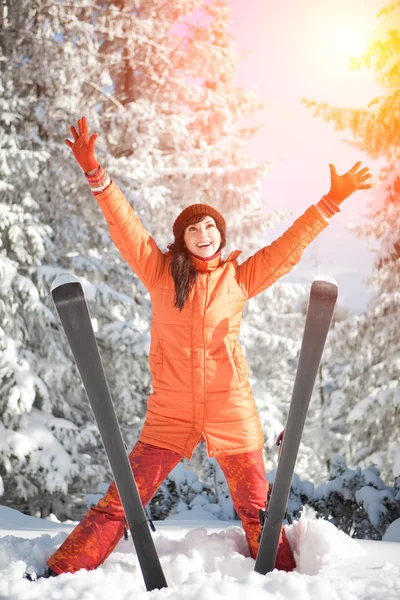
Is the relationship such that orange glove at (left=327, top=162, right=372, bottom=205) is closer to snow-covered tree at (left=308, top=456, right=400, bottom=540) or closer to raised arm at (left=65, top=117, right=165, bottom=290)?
raised arm at (left=65, top=117, right=165, bottom=290)

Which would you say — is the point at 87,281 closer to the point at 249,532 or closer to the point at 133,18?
the point at 133,18

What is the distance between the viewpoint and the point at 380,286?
9.83m

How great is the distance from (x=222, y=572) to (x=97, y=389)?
110 cm

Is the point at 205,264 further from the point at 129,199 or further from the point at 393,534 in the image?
the point at 129,199

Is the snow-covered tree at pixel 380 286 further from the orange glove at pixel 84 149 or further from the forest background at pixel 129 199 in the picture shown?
the orange glove at pixel 84 149

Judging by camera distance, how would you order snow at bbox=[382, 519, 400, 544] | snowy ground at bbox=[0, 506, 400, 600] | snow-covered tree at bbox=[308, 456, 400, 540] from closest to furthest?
snowy ground at bbox=[0, 506, 400, 600]
snow at bbox=[382, 519, 400, 544]
snow-covered tree at bbox=[308, 456, 400, 540]

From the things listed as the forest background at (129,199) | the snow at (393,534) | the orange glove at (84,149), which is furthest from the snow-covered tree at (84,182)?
the orange glove at (84,149)

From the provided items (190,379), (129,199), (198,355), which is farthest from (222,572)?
(129,199)

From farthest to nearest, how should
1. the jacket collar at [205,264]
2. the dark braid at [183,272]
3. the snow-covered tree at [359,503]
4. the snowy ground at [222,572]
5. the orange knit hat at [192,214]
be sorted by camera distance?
1. the snow-covered tree at [359,503]
2. the orange knit hat at [192,214]
3. the jacket collar at [205,264]
4. the dark braid at [183,272]
5. the snowy ground at [222,572]

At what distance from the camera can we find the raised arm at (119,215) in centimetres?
274

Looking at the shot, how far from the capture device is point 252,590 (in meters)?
1.99

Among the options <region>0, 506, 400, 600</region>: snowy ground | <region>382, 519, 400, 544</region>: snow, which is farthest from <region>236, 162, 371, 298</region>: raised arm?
<region>382, 519, 400, 544</region>: snow

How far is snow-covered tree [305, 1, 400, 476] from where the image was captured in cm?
838

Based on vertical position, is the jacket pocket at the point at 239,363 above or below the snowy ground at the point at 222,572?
above
